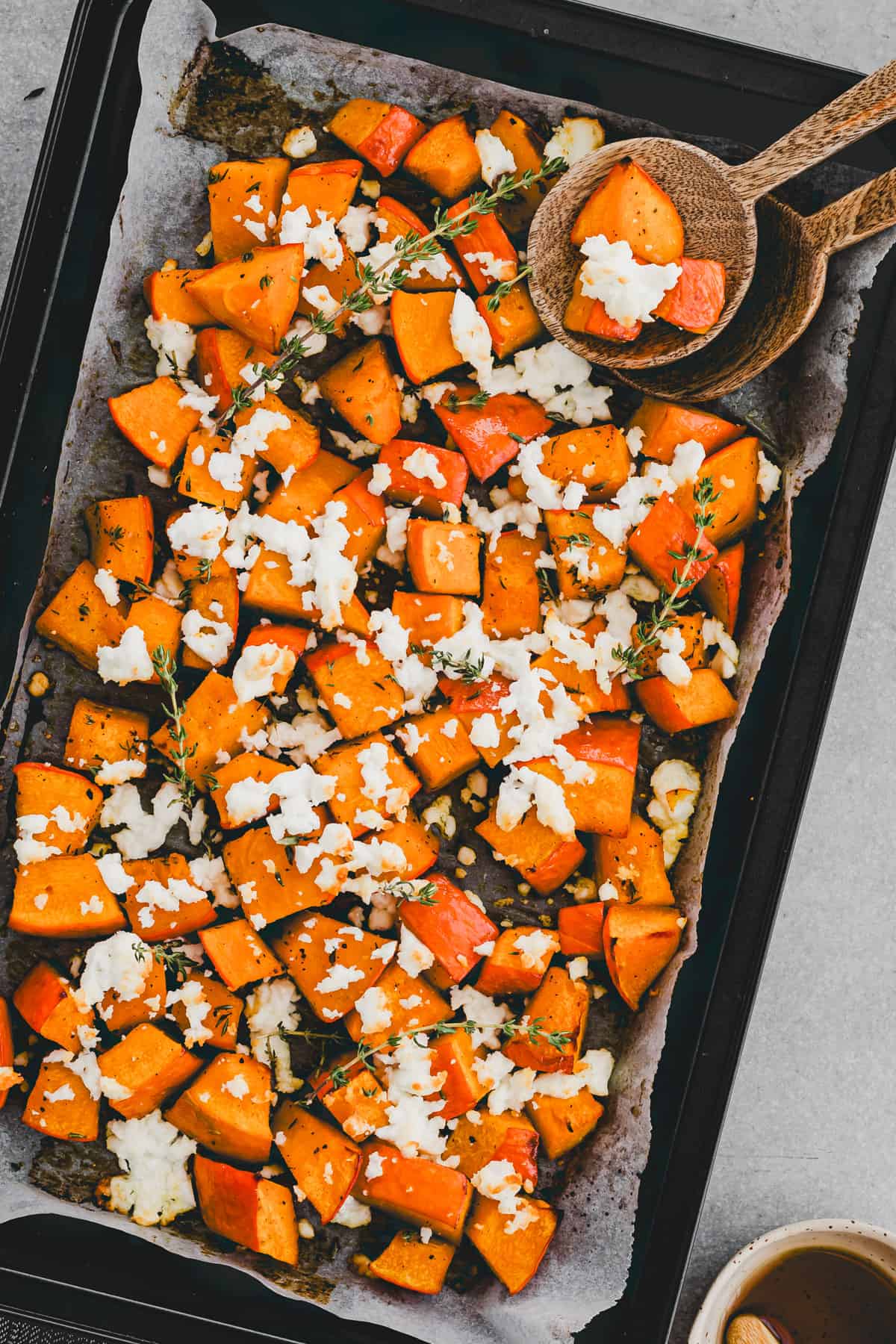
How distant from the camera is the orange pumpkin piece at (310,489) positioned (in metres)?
1.51

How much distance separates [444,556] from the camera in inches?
59.0

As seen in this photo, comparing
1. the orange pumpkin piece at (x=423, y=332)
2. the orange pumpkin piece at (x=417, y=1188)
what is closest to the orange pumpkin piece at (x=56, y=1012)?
the orange pumpkin piece at (x=417, y=1188)

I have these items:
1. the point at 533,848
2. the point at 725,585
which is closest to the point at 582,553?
the point at 725,585

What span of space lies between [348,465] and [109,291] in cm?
42

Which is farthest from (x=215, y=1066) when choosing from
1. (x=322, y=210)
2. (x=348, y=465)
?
(x=322, y=210)

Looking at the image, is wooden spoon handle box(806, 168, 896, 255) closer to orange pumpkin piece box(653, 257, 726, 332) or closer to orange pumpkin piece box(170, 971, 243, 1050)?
orange pumpkin piece box(653, 257, 726, 332)

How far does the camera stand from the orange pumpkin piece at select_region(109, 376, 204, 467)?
1.48 m

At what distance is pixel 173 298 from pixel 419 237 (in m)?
0.38

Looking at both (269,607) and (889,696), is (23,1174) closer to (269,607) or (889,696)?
(269,607)

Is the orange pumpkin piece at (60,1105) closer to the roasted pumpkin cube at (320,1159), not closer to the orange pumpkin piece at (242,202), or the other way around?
the roasted pumpkin cube at (320,1159)

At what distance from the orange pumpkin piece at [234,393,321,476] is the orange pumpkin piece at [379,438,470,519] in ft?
0.37

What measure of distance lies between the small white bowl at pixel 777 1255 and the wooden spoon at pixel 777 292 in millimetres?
1318

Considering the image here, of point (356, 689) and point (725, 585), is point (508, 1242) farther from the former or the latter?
point (725, 585)

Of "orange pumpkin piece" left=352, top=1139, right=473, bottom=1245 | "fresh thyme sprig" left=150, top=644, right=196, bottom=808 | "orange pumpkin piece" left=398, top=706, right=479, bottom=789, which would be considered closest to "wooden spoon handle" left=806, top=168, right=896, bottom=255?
"orange pumpkin piece" left=398, top=706, right=479, bottom=789
